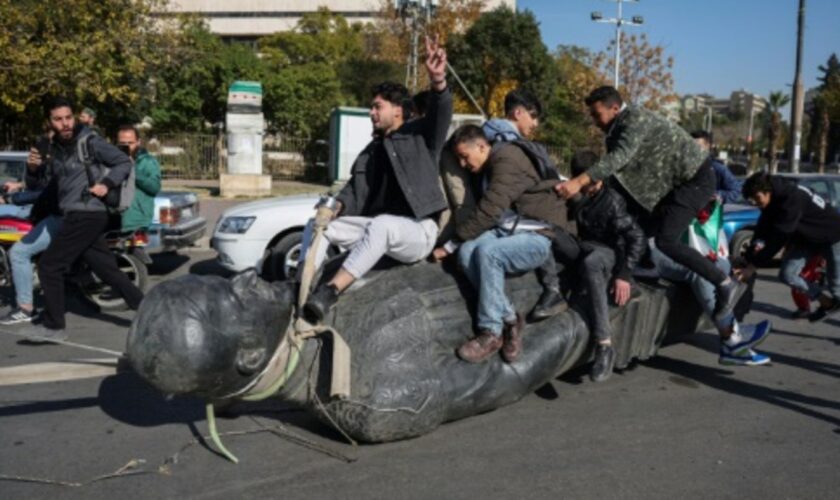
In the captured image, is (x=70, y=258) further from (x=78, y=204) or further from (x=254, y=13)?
(x=254, y=13)

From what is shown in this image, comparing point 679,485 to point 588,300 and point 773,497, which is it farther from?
point 588,300

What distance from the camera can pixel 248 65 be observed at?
32594 mm

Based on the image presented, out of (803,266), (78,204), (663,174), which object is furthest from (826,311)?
(78,204)

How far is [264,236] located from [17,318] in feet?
8.96

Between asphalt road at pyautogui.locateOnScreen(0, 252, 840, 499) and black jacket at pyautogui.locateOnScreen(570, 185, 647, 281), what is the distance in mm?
895

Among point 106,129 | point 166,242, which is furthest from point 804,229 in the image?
point 106,129

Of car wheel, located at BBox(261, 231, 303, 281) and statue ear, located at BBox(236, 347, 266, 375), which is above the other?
statue ear, located at BBox(236, 347, 266, 375)

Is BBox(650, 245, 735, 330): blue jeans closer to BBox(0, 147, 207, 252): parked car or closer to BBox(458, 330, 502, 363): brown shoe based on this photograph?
BBox(458, 330, 502, 363): brown shoe

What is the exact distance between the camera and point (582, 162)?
5.65 m

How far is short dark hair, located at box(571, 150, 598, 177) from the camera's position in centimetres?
562

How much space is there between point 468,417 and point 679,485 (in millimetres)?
1266

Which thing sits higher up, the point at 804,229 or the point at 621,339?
the point at 804,229

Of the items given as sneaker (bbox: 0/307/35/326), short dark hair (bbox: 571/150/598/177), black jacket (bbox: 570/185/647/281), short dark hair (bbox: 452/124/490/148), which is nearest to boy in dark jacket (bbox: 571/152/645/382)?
black jacket (bbox: 570/185/647/281)

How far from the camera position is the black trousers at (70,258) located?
246 inches
